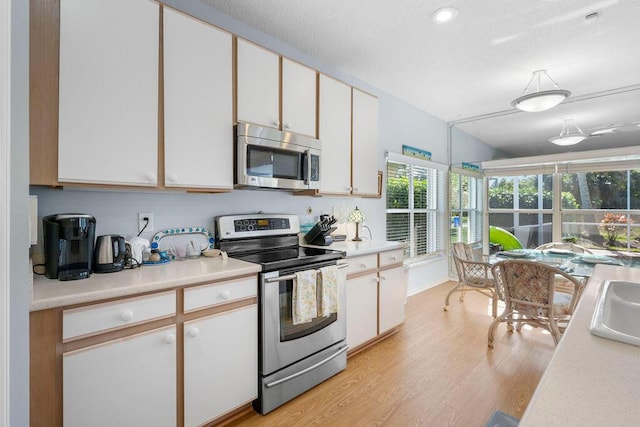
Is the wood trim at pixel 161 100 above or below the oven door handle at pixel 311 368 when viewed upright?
above

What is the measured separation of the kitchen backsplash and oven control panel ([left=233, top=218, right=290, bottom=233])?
11 cm

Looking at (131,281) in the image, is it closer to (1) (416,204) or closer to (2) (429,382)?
(2) (429,382)

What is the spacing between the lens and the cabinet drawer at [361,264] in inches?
98.3

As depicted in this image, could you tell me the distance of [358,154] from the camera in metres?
2.98

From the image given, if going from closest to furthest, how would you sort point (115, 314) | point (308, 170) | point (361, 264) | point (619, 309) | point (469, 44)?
point (619, 309) < point (115, 314) < point (308, 170) < point (361, 264) < point (469, 44)

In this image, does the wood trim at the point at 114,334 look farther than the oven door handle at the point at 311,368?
No

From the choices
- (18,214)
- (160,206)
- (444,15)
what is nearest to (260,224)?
(160,206)

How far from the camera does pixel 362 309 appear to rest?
2629mm

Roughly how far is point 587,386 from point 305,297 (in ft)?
5.07

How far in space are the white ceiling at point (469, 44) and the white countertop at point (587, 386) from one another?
7.43 ft

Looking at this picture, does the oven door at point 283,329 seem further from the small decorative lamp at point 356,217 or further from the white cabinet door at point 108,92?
the small decorative lamp at point 356,217

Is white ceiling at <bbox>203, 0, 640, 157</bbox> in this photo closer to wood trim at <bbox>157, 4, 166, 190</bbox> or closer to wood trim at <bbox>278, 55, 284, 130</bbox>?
wood trim at <bbox>278, 55, 284, 130</bbox>

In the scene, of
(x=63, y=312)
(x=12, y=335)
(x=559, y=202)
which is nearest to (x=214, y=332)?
(x=63, y=312)

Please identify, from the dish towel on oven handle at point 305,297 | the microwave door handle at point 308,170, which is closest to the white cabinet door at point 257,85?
the microwave door handle at point 308,170
